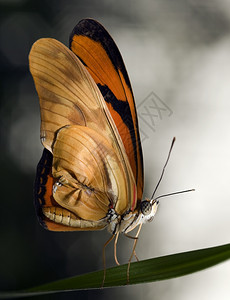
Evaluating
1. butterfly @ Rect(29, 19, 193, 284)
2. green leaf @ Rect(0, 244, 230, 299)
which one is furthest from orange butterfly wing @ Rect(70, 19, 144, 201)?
green leaf @ Rect(0, 244, 230, 299)

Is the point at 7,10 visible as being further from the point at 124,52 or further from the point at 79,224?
the point at 79,224

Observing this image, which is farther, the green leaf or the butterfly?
the butterfly

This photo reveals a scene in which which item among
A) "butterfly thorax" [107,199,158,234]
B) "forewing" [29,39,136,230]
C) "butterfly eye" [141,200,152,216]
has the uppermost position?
"forewing" [29,39,136,230]

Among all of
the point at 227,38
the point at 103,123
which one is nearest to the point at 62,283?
the point at 103,123

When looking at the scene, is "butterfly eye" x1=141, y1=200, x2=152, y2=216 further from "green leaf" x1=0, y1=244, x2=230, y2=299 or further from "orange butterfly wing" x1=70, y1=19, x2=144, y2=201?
"green leaf" x1=0, y1=244, x2=230, y2=299

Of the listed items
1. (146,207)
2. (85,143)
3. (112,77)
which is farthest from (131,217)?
(112,77)

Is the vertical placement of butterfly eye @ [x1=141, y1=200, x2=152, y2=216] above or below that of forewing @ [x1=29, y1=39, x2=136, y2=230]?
below

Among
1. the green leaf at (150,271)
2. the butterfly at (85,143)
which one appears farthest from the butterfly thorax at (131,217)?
the green leaf at (150,271)
